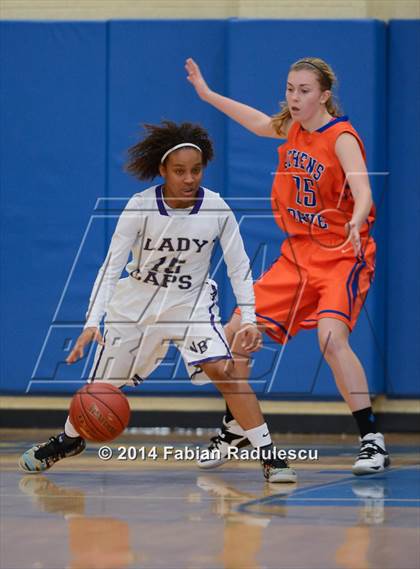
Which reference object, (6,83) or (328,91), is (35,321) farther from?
(328,91)

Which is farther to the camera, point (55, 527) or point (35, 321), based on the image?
point (35, 321)

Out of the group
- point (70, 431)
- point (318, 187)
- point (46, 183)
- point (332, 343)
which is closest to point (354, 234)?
point (332, 343)

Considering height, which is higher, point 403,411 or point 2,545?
point 403,411

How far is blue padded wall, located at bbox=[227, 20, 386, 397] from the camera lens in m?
9.16

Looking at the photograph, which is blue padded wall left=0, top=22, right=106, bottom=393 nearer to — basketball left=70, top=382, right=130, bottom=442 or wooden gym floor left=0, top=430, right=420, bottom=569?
wooden gym floor left=0, top=430, right=420, bottom=569

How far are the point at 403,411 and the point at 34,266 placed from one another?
276 cm

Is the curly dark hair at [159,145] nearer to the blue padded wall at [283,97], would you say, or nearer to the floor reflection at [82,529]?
the floor reflection at [82,529]

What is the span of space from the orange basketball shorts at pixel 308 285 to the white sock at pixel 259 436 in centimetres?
56

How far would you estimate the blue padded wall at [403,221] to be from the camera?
9.24 m

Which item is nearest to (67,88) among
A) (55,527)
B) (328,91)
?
(328,91)

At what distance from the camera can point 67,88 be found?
9484mm

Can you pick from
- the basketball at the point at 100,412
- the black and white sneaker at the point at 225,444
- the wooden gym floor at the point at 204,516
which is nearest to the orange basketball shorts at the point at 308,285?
the black and white sneaker at the point at 225,444

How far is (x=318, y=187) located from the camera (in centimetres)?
701

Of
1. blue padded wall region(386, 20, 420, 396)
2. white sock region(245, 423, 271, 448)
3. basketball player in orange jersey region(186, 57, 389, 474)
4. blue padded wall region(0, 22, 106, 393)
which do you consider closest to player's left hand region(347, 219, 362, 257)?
basketball player in orange jersey region(186, 57, 389, 474)
